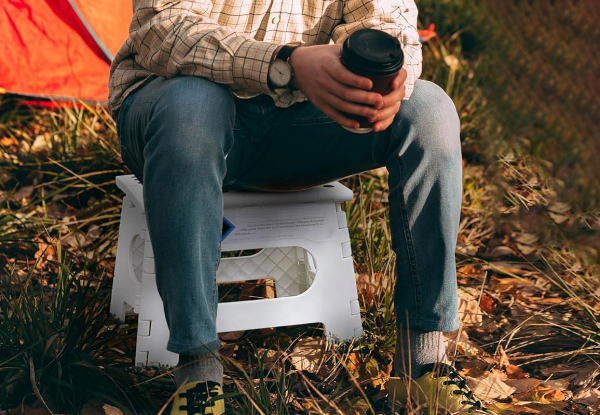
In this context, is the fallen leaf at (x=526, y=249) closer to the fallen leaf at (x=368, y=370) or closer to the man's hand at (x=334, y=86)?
the fallen leaf at (x=368, y=370)

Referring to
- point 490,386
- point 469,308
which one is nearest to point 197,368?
point 490,386

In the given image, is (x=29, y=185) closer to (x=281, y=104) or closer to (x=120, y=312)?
(x=120, y=312)

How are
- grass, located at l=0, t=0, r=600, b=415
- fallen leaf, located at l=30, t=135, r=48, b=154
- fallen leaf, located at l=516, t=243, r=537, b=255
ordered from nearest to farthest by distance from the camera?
grass, located at l=0, t=0, r=600, b=415 < fallen leaf, located at l=516, t=243, r=537, b=255 < fallen leaf, located at l=30, t=135, r=48, b=154

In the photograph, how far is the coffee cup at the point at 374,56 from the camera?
123 cm

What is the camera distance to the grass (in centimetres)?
150

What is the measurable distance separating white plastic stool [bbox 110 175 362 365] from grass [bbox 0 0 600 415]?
72 millimetres

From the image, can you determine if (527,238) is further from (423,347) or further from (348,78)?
(348,78)

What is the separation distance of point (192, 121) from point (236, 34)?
23 centimetres

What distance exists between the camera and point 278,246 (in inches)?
67.2

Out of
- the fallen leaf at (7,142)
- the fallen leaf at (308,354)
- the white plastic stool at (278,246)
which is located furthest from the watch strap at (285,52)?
the fallen leaf at (7,142)

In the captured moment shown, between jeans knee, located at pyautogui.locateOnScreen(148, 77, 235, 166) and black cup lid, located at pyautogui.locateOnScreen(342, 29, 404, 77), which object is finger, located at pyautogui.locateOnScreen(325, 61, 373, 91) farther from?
jeans knee, located at pyautogui.locateOnScreen(148, 77, 235, 166)

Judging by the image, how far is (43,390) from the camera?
145 centimetres

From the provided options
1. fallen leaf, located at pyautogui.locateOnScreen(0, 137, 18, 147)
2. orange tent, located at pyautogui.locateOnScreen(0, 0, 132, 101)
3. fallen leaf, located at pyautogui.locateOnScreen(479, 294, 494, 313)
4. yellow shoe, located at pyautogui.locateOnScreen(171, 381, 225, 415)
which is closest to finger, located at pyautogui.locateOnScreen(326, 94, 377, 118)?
yellow shoe, located at pyautogui.locateOnScreen(171, 381, 225, 415)

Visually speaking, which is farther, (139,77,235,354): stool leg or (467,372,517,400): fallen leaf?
(467,372,517,400): fallen leaf
